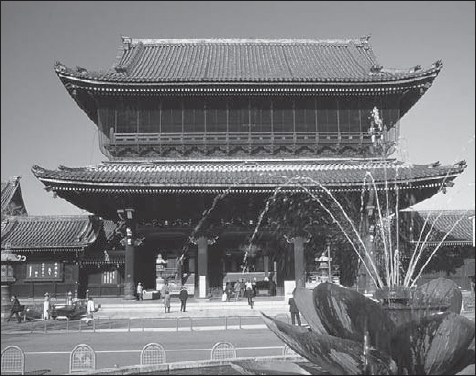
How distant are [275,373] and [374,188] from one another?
585 inches

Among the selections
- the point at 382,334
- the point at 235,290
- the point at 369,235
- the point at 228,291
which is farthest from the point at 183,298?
the point at 382,334

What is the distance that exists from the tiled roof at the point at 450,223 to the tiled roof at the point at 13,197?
87.4 ft

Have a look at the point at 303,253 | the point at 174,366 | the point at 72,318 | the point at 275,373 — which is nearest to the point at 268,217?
the point at 303,253

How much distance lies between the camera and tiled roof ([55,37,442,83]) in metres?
23.2

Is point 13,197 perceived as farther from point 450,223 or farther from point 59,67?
point 450,223

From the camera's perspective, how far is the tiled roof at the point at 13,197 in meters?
36.5

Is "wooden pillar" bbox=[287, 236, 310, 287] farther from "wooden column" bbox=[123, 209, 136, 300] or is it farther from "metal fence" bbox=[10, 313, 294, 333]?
"wooden column" bbox=[123, 209, 136, 300]

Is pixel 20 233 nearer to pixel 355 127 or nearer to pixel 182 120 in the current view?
pixel 182 120

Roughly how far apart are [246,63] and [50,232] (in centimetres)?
1433

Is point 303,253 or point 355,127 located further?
point 355,127

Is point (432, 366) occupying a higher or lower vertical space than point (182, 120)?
lower

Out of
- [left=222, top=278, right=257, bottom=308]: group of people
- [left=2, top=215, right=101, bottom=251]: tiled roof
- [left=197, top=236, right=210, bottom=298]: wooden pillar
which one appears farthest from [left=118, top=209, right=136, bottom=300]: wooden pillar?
[left=2, top=215, right=101, bottom=251]: tiled roof

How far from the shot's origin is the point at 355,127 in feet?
80.0

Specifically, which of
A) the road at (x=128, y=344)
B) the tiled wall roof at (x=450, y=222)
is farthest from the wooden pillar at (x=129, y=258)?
the tiled wall roof at (x=450, y=222)
